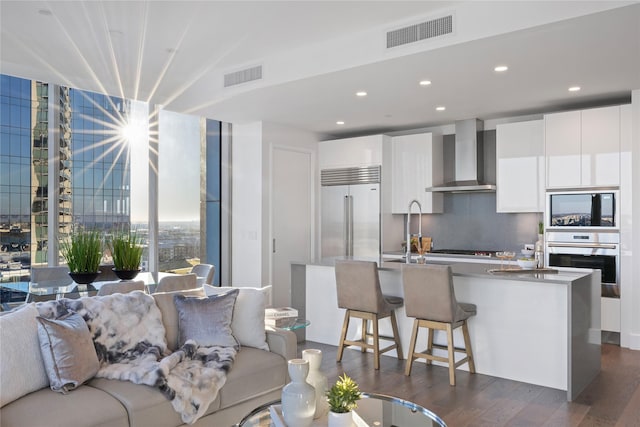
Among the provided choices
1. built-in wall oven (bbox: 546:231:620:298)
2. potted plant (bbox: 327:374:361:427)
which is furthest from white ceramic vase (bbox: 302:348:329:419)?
built-in wall oven (bbox: 546:231:620:298)

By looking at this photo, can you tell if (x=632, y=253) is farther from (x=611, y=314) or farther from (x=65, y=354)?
(x=65, y=354)

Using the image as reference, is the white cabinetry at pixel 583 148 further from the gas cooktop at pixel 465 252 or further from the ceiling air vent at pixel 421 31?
the ceiling air vent at pixel 421 31

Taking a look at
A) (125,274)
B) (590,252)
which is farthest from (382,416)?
(590,252)

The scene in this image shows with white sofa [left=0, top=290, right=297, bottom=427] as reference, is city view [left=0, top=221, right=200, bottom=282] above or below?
above

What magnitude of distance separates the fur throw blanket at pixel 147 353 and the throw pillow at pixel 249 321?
184mm

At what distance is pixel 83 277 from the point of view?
3.94m

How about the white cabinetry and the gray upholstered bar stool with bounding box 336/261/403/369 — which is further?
the white cabinetry

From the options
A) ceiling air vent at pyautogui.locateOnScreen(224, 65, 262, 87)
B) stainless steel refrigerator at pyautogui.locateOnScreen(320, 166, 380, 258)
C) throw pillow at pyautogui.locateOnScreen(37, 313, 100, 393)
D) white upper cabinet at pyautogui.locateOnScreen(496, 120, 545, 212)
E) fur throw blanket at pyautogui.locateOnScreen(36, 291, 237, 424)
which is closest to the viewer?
throw pillow at pyautogui.locateOnScreen(37, 313, 100, 393)

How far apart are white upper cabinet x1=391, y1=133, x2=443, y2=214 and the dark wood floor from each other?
2.74 meters

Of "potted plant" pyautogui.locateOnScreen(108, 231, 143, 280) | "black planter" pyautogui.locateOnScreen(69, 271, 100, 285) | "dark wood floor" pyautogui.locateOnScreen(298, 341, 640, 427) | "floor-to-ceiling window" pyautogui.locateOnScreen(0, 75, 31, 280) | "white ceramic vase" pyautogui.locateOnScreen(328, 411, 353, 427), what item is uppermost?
"floor-to-ceiling window" pyautogui.locateOnScreen(0, 75, 31, 280)

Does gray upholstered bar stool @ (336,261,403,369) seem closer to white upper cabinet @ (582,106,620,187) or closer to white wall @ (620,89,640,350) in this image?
white wall @ (620,89,640,350)

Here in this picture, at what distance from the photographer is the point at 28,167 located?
16.3ft

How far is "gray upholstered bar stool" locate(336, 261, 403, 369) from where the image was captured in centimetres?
429

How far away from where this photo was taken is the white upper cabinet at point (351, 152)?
22.5ft
